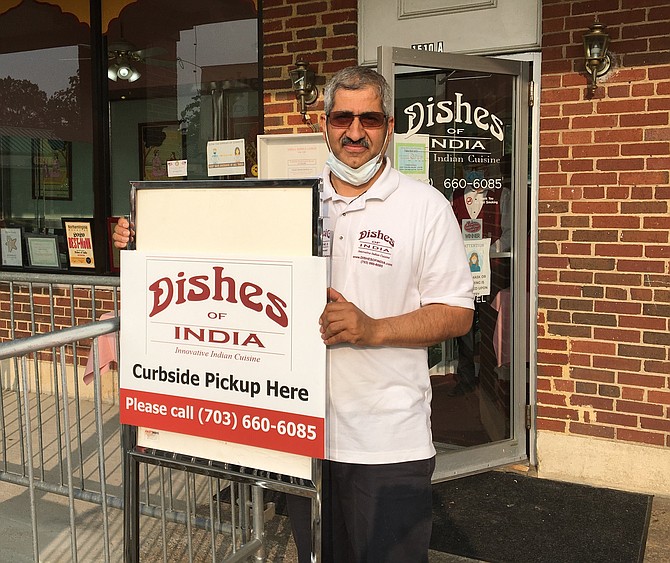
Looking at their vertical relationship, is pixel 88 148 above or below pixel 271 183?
above

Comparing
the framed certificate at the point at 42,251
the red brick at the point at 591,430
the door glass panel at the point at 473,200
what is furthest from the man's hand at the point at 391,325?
the framed certificate at the point at 42,251

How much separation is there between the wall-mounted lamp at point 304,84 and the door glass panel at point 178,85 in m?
0.52

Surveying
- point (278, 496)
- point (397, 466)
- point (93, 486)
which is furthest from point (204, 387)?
point (93, 486)

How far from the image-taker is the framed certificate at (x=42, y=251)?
6504 millimetres

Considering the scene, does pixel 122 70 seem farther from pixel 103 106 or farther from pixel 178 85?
pixel 178 85

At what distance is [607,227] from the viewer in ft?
13.8

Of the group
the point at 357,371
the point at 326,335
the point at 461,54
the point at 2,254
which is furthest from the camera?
the point at 2,254

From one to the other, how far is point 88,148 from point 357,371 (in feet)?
16.1

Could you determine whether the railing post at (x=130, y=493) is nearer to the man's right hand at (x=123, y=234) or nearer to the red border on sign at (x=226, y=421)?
the red border on sign at (x=226, y=421)

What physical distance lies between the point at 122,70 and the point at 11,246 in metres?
2.03

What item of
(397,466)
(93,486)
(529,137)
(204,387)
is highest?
(529,137)

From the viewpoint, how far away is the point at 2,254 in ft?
22.3

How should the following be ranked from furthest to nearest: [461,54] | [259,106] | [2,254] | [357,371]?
[2,254], [259,106], [461,54], [357,371]

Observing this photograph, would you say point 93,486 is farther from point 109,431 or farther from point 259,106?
point 259,106
